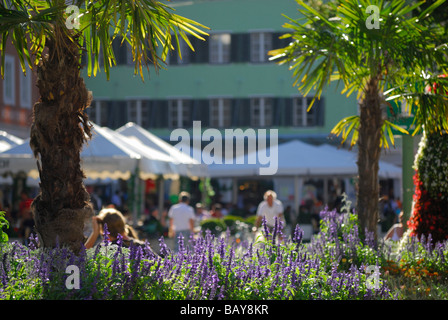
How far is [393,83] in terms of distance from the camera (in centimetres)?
1136

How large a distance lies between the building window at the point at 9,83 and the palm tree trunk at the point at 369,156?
23300mm

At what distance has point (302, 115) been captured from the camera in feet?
127

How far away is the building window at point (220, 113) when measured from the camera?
38750mm

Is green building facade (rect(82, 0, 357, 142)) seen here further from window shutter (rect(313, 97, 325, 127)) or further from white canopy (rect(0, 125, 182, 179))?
white canopy (rect(0, 125, 182, 179))

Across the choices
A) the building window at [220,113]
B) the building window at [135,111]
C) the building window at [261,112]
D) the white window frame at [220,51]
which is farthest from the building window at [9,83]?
the building window at [261,112]

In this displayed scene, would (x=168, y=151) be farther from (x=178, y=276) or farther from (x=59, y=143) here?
(x=178, y=276)

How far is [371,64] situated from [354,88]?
943mm

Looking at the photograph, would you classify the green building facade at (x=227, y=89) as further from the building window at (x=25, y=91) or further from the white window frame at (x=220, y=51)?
the building window at (x=25, y=91)

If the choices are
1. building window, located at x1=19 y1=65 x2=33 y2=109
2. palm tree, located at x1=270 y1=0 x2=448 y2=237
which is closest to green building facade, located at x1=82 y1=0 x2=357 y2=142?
building window, located at x1=19 y1=65 x2=33 y2=109

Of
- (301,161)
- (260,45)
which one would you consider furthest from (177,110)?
(301,161)

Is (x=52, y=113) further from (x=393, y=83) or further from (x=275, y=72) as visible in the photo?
(x=275, y=72)

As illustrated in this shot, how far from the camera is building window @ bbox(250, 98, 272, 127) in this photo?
38469 mm

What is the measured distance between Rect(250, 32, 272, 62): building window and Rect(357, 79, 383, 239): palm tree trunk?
28441mm

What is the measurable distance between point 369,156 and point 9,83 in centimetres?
2436
